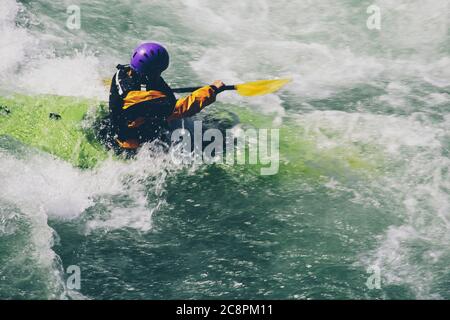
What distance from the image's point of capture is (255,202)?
6.77 m

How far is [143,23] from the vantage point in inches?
408

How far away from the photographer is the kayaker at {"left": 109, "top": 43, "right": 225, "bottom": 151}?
658 cm

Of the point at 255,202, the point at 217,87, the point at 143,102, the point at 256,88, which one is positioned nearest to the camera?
the point at 143,102

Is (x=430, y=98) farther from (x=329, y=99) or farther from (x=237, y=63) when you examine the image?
(x=237, y=63)

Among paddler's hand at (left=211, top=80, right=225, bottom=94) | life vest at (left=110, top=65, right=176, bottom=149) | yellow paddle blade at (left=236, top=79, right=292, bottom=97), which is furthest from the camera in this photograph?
yellow paddle blade at (left=236, top=79, right=292, bottom=97)

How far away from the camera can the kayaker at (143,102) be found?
21.6ft

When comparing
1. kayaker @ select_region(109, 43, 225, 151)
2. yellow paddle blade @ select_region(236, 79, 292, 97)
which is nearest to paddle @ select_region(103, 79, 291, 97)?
yellow paddle blade @ select_region(236, 79, 292, 97)

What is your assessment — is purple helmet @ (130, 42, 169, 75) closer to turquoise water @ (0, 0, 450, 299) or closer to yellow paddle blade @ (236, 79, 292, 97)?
turquoise water @ (0, 0, 450, 299)

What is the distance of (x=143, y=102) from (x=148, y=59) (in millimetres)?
430

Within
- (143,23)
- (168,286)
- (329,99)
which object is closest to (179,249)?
(168,286)

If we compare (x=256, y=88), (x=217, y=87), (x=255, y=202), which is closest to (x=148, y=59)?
(x=217, y=87)

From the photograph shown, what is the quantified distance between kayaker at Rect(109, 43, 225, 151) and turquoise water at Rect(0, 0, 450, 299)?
0.27 meters

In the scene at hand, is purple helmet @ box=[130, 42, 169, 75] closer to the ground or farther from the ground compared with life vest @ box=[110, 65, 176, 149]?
farther from the ground

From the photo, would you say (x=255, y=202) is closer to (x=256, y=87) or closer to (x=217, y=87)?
(x=217, y=87)
